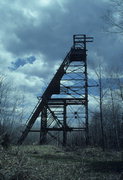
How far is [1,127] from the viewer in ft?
51.2

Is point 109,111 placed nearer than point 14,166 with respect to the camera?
No

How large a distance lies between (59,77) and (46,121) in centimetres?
478

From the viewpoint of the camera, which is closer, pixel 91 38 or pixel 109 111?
pixel 91 38

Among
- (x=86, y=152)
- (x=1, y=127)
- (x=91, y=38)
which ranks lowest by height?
(x=86, y=152)

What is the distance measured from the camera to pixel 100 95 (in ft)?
76.5

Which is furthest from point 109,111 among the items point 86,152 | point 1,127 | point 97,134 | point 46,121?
point 1,127

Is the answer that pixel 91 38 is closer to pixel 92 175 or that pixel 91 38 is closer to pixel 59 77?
pixel 59 77

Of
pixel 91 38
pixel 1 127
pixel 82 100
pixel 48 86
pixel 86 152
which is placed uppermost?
pixel 91 38

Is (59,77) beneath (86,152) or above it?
above

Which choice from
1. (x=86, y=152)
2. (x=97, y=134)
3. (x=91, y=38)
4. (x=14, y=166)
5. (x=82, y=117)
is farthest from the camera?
(x=97, y=134)

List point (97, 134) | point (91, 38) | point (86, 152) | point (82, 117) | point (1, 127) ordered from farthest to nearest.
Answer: point (97, 134)
point (91, 38)
point (82, 117)
point (86, 152)
point (1, 127)

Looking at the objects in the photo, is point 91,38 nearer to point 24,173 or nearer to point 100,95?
point 100,95

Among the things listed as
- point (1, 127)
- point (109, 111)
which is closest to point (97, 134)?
point (109, 111)

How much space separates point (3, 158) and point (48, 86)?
1417cm
